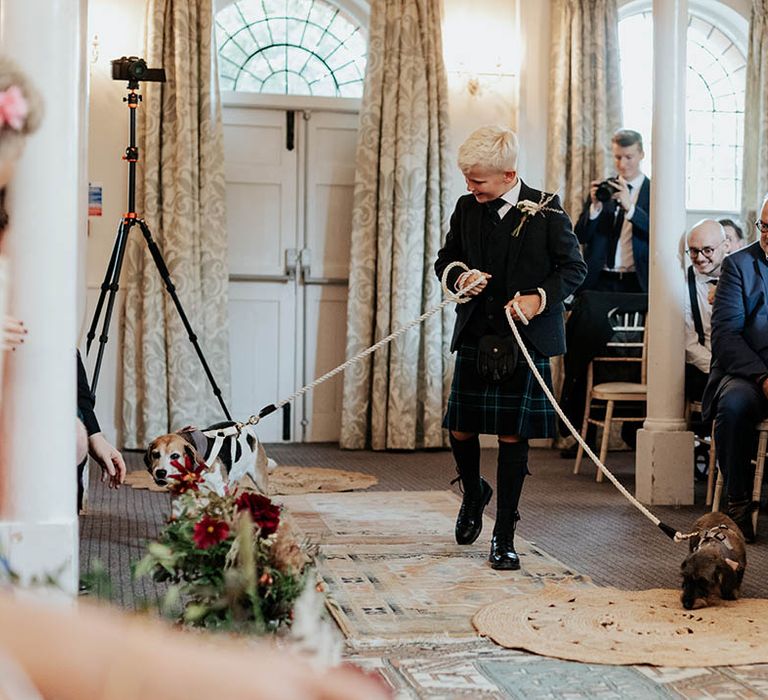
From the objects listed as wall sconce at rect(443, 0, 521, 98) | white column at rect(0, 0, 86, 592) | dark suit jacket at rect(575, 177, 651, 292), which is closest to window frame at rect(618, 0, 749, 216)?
wall sconce at rect(443, 0, 521, 98)

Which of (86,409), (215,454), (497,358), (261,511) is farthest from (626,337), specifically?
(261,511)

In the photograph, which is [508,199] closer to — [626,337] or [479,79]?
[626,337]

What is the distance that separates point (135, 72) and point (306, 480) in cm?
203

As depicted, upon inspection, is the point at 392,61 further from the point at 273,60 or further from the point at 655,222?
the point at 655,222

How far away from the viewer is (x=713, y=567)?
9.34 ft

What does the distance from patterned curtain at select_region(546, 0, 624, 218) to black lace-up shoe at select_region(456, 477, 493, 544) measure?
3.21 m

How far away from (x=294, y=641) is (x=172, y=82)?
5.67 metres

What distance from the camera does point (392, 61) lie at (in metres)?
6.33

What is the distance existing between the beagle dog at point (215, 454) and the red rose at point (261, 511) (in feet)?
4.53

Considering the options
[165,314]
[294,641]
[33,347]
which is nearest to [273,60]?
[165,314]

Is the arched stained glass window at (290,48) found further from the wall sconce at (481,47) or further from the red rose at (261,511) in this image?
the red rose at (261,511)

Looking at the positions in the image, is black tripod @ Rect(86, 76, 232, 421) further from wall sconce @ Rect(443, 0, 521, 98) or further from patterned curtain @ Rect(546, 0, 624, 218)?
patterned curtain @ Rect(546, 0, 624, 218)

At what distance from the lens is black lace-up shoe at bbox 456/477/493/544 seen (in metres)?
3.59

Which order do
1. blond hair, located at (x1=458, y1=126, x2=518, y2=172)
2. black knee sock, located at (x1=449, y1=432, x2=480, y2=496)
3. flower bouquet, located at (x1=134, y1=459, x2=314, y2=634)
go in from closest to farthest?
1. flower bouquet, located at (x1=134, y1=459, x2=314, y2=634)
2. blond hair, located at (x1=458, y1=126, x2=518, y2=172)
3. black knee sock, located at (x1=449, y1=432, x2=480, y2=496)
